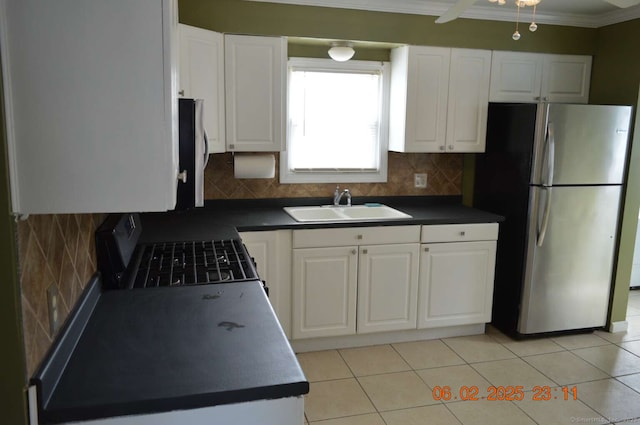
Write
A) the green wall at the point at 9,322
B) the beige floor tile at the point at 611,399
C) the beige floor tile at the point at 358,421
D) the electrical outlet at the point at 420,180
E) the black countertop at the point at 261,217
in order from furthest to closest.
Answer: the electrical outlet at the point at 420,180 → the black countertop at the point at 261,217 → the beige floor tile at the point at 611,399 → the beige floor tile at the point at 358,421 → the green wall at the point at 9,322

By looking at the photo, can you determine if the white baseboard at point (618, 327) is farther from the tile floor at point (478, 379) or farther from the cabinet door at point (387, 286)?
the cabinet door at point (387, 286)

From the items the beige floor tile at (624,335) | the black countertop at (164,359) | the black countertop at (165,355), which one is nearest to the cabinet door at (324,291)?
the black countertop at (165,355)

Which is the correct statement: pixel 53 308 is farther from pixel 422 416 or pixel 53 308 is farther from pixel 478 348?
pixel 478 348

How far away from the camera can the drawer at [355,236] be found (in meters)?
3.19

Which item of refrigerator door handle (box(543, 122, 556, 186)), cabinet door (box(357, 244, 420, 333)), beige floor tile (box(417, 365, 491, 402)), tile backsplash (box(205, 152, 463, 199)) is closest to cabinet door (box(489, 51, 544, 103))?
refrigerator door handle (box(543, 122, 556, 186))

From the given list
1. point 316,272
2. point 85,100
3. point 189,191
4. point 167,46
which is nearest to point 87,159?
point 85,100

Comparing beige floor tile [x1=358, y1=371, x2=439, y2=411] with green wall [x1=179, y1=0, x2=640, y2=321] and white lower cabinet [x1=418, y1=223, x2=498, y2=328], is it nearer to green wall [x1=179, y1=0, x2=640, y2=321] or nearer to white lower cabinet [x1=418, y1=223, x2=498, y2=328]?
white lower cabinet [x1=418, y1=223, x2=498, y2=328]

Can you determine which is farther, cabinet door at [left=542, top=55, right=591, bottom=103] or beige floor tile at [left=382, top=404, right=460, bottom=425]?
cabinet door at [left=542, top=55, right=591, bottom=103]

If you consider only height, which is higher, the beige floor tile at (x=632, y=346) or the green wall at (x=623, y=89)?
the green wall at (x=623, y=89)

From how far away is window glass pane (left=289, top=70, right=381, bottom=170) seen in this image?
366 centimetres

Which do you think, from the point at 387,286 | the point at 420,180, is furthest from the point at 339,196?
the point at 387,286

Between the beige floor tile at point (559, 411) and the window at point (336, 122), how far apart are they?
1.83 meters

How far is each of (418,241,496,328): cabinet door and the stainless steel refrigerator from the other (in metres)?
0.20

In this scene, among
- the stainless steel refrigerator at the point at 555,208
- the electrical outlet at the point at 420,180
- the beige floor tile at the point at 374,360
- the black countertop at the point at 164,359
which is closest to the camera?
the black countertop at the point at 164,359
